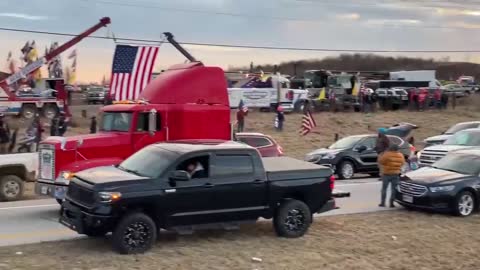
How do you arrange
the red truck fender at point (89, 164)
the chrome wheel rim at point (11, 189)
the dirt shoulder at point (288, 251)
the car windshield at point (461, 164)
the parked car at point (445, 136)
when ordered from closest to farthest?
the dirt shoulder at point (288, 251) → the red truck fender at point (89, 164) → the car windshield at point (461, 164) → the chrome wheel rim at point (11, 189) → the parked car at point (445, 136)

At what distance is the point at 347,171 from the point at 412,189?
26.4 ft

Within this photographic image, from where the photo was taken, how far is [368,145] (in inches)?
881

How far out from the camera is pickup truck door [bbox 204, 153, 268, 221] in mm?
10078

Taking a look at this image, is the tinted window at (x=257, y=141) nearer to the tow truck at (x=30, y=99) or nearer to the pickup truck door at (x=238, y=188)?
the pickup truck door at (x=238, y=188)

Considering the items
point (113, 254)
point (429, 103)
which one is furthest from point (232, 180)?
point (429, 103)

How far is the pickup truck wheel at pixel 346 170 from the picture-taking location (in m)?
21.6

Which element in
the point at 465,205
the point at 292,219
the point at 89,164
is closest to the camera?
the point at 292,219

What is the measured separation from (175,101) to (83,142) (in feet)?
7.40

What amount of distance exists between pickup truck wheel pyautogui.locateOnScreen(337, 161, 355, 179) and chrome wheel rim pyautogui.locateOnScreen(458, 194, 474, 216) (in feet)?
26.7

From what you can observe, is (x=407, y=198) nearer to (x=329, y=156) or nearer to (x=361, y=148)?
(x=329, y=156)

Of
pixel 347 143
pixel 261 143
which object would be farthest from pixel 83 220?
pixel 347 143

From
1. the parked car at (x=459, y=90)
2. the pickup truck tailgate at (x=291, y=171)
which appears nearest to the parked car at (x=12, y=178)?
the pickup truck tailgate at (x=291, y=171)

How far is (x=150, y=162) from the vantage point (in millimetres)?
10148

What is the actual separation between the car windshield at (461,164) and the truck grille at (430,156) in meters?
5.47
